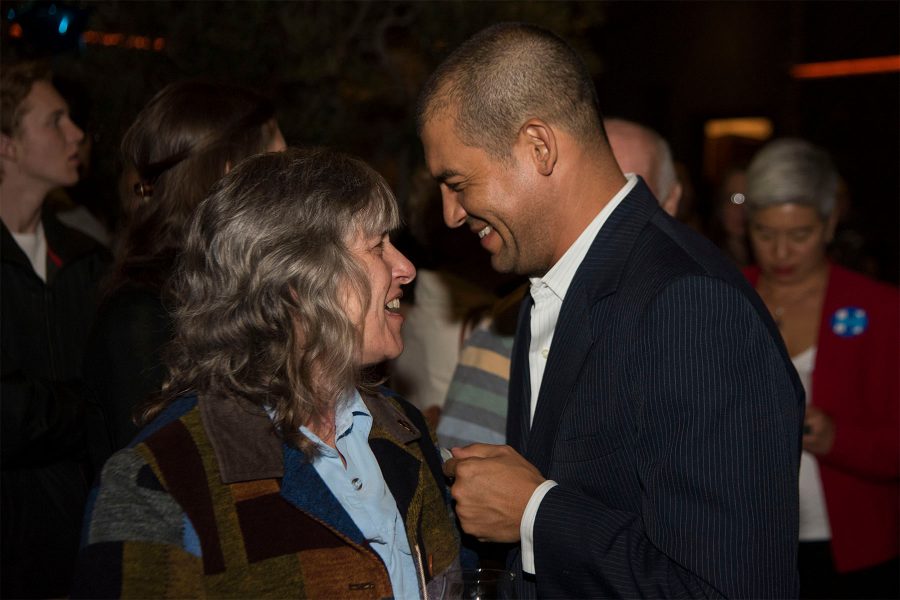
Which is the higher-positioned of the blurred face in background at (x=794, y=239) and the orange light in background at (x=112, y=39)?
the orange light in background at (x=112, y=39)

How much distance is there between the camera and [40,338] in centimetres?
310

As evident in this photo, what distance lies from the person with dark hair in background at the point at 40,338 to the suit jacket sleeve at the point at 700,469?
1.63 m

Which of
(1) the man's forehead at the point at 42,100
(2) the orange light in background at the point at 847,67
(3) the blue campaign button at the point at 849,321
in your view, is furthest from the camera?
(2) the orange light in background at the point at 847,67

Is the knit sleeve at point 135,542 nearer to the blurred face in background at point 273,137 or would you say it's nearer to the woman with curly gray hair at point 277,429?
the woman with curly gray hair at point 277,429

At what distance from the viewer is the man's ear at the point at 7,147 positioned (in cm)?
332

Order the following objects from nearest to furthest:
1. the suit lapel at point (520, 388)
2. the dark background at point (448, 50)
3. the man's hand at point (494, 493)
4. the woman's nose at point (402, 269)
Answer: the man's hand at point (494, 493)
the woman's nose at point (402, 269)
the suit lapel at point (520, 388)
the dark background at point (448, 50)

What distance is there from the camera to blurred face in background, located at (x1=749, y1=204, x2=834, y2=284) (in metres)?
3.48

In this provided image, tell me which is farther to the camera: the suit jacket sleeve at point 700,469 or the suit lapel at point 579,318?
the suit lapel at point 579,318

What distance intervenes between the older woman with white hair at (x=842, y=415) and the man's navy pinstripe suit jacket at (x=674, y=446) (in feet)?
4.45

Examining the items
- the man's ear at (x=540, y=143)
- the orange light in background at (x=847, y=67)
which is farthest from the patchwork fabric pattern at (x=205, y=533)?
the orange light in background at (x=847, y=67)

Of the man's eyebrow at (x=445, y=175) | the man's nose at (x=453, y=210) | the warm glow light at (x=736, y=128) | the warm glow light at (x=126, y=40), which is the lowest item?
the warm glow light at (x=736, y=128)

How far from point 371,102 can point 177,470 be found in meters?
4.20

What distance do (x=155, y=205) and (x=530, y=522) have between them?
1.33 metres

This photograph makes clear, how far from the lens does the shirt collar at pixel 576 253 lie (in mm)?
2156
